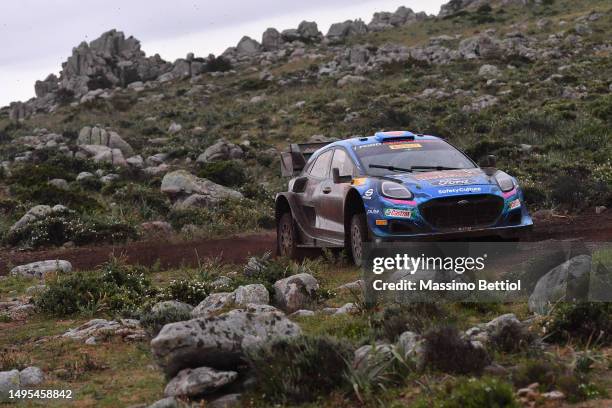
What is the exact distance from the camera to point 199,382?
589 centimetres

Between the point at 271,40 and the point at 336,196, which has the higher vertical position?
the point at 271,40

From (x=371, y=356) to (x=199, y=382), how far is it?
3.63 ft

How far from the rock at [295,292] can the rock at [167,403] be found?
10.7 ft

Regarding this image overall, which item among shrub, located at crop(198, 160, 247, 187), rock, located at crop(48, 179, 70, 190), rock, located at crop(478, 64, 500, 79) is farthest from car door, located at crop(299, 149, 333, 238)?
rock, located at crop(478, 64, 500, 79)

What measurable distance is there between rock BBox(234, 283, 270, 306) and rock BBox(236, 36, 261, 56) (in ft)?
206

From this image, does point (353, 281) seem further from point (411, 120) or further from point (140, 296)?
point (411, 120)

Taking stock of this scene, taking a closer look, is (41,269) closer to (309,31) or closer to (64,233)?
(64,233)

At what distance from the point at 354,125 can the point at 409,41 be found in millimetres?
31854

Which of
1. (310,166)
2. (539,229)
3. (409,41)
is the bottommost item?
(539,229)

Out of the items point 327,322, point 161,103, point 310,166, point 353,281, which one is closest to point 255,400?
point 327,322

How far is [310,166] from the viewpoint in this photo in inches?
515

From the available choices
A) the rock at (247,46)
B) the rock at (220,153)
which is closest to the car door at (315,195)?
the rock at (220,153)

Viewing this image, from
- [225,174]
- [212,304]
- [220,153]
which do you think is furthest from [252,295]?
[220,153]

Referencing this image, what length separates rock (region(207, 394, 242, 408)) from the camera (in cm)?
575
